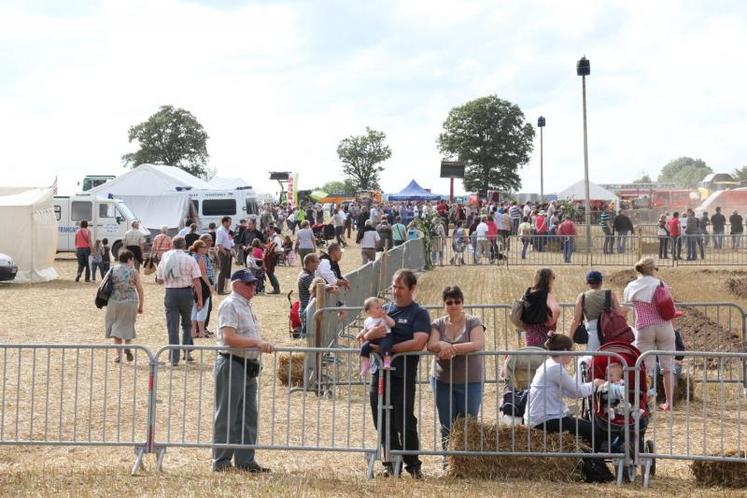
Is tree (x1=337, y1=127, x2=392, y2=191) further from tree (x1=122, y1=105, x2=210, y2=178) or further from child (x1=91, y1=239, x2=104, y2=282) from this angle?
child (x1=91, y1=239, x2=104, y2=282)

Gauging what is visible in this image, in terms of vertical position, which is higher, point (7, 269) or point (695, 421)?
point (7, 269)

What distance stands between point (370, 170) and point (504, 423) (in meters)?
151

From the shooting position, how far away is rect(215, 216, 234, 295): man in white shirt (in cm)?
2570

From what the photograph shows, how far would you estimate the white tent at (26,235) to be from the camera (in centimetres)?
2884

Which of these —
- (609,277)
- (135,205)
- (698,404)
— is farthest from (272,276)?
(135,205)

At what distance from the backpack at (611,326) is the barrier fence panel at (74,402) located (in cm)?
435

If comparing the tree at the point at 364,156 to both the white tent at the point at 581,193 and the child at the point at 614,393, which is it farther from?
the child at the point at 614,393

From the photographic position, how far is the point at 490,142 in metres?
122

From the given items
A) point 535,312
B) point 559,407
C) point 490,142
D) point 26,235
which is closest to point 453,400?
point 559,407

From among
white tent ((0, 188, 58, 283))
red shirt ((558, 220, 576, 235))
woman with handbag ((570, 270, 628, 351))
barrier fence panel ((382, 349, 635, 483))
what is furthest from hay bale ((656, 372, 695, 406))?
red shirt ((558, 220, 576, 235))

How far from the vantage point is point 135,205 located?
44.7m

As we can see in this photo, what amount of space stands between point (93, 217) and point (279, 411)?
2608cm

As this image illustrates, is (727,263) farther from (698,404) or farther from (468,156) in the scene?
(468,156)

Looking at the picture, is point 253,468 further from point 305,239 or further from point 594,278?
point 305,239
